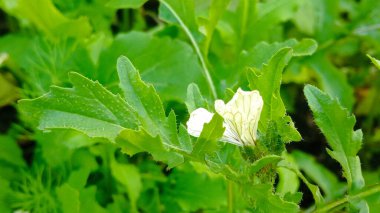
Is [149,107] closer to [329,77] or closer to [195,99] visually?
[195,99]

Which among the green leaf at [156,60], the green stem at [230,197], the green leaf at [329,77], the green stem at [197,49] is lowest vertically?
the green leaf at [329,77]

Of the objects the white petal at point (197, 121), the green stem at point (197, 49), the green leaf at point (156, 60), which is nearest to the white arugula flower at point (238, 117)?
the white petal at point (197, 121)

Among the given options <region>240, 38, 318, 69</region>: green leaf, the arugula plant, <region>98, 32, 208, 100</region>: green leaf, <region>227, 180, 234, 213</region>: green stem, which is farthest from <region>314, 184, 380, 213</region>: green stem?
<region>98, 32, 208, 100</region>: green leaf

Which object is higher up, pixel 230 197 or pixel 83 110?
pixel 83 110

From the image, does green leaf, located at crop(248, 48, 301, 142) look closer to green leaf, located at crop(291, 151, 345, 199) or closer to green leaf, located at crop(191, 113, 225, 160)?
green leaf, located at crop(191, 113, 225, 160)

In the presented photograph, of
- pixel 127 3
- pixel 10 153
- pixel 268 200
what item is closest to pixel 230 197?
pixel 268 200

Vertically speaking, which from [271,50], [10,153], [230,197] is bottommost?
[10,153]

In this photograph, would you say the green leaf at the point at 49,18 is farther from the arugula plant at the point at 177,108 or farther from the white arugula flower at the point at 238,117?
the white arugula flower at the point at 238,117

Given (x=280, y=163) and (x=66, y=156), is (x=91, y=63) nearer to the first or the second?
(x=66, y=156)
